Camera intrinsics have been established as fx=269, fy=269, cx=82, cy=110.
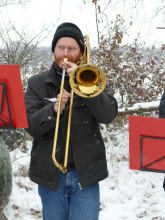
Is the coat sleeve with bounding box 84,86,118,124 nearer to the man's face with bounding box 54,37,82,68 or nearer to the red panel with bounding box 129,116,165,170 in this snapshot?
the red panel with bounding box 129,116,165,170

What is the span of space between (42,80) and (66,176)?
667mm

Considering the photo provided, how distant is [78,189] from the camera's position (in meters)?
1.72

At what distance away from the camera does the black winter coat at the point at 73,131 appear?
1686 millimetres

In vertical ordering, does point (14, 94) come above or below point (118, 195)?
above

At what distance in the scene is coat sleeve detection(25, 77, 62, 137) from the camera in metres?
1.67

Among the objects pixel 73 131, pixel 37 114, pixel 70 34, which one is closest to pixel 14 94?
pixel 37 114

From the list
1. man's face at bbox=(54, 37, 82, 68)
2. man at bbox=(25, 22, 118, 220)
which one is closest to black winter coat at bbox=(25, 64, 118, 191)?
man at bbox=(25, 22, 118, 220)

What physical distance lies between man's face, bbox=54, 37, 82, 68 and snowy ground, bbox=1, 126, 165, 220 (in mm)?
2003

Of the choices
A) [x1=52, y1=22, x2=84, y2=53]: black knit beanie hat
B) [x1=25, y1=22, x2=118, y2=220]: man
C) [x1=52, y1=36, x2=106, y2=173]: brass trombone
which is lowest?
[x1=25, y1=22, x2=118, y2=220]: man

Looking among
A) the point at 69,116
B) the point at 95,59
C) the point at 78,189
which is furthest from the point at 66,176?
the point at 95,59

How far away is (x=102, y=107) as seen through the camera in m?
1.66

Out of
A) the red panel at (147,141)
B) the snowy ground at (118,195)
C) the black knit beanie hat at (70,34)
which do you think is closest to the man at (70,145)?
the black knit beanie hat at (70,34)

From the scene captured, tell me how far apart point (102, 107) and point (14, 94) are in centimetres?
56

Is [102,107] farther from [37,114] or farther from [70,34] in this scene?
[70,34]
